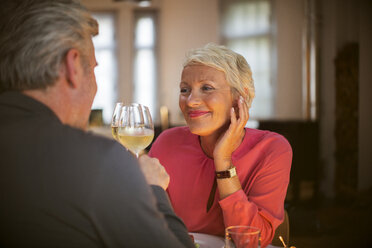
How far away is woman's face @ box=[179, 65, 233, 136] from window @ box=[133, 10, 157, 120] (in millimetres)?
7396

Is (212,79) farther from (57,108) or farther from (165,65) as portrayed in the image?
(165,65)

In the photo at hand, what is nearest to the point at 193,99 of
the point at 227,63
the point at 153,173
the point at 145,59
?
the point at 227,63

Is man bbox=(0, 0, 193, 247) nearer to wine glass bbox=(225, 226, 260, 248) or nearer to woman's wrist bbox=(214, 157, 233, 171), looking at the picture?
wine glass bbox=(225, 226, 260, 248)

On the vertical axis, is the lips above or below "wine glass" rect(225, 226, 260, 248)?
above

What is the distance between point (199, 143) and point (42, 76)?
1178mm

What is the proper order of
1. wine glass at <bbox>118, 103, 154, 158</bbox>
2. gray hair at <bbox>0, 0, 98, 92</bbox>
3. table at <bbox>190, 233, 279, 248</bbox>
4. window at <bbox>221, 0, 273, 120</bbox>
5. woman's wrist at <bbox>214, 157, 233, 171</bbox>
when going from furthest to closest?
window at <bbox>221, 0, 273, 120</bbox> → woman's wrist at <bbox>214, 157, 233, 171</bbox> → wine glass at <bbox>118, 103, 154, 158</bbox> → table at <bbox>190, 233, 279, 248</bbox> → gray hair at <bbox>0, 0, 98, 92</bbox>

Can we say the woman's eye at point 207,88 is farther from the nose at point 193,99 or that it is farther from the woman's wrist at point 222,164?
the woman's wrist at point 222,164

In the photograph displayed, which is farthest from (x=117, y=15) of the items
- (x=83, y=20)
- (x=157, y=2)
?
(x=83, y=20)

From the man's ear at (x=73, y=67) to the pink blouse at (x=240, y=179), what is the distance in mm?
805

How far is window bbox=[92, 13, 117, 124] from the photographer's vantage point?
30.5 feet

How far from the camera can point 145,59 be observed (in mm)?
9203

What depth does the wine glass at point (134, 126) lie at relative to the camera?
141 centimetres

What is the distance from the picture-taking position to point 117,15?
9258 millimetres

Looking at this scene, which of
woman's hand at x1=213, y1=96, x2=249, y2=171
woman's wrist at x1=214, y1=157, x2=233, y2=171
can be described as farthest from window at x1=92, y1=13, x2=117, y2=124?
woman's wrist at x1=214, y1=157, x2=233, y2=171
